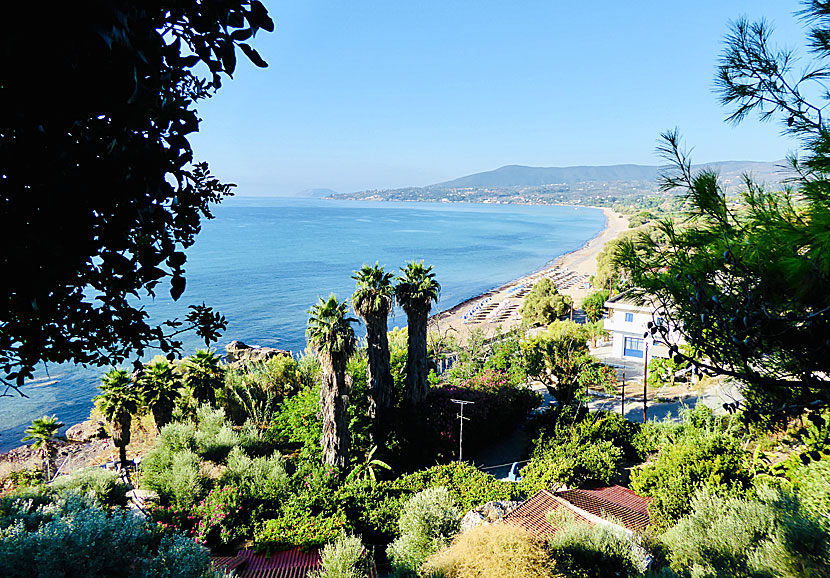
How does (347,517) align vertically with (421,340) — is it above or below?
below

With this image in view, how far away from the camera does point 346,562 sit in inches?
291

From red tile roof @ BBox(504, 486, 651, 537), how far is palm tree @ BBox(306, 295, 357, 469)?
5.03 meters

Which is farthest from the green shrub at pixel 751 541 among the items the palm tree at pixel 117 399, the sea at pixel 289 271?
the palm tree at pixel 117 399

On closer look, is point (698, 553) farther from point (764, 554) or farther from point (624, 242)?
point (624, 242)

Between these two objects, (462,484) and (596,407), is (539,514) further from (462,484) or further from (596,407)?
(596,407)

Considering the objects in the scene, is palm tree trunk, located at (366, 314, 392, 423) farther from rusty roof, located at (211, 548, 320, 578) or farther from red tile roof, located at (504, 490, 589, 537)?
red tile roof, located at (504, 490, 589, 537)

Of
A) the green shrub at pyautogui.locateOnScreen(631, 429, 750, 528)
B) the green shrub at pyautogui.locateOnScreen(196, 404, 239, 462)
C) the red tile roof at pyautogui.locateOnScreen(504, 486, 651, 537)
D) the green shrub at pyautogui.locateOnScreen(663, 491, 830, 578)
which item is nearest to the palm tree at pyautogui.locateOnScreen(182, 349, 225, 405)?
the green shrub at pyautogui.locateOnScreen(196, 404, 239, 462)

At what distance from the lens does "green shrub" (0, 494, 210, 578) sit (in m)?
5.21

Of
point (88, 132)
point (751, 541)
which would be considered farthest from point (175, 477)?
point (88, 132)

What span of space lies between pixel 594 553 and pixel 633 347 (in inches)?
782

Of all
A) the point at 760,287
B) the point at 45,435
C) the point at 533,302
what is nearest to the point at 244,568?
the point at 760,287

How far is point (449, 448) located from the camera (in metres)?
14.5

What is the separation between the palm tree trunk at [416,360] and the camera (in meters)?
15.0

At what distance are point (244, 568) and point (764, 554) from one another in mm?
7892
